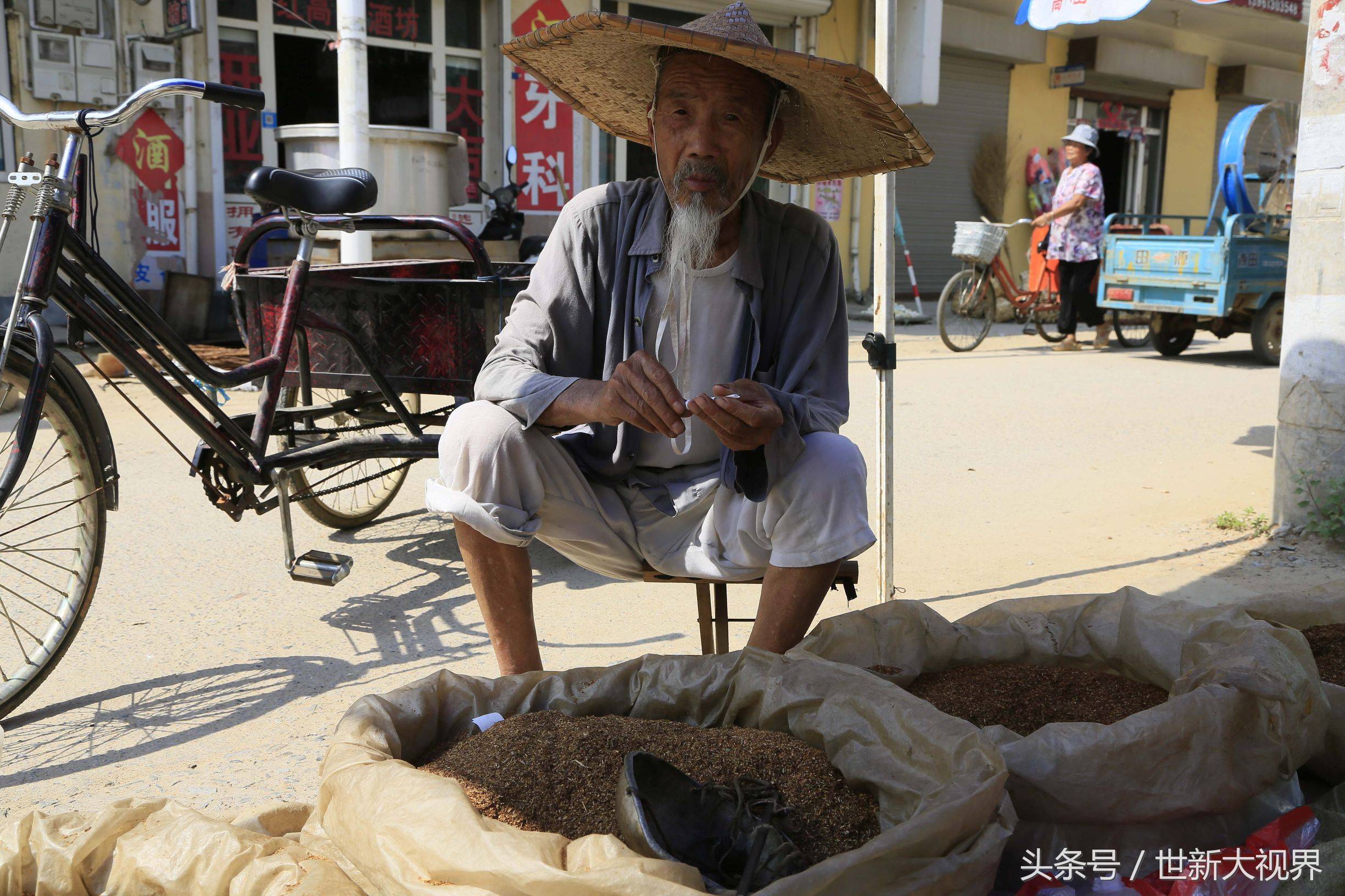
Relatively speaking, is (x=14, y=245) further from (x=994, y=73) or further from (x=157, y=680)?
(x=994, y=73)

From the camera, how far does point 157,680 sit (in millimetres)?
2674

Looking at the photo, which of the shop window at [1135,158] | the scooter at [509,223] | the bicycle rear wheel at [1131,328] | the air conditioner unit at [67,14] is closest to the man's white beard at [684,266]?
the scooter at [509,223]

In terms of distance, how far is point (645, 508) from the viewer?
2.21m

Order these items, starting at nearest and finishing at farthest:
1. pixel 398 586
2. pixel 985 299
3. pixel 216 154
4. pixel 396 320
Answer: pixel 396 320 < pixel 398 586 < pixel 216 154 < pixel 985 299

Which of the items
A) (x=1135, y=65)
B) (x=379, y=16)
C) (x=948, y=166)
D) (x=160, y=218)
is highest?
(x=1135, y=65)

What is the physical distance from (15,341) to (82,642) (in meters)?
0.96

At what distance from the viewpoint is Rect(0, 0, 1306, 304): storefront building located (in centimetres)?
769

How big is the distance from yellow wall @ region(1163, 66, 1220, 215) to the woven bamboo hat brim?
617 inches

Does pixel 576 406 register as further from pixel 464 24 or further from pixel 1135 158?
pixel 1135 158

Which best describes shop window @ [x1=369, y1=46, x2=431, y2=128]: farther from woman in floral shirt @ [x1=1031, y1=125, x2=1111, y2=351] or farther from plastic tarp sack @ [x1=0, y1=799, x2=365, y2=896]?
plastic tarp sack @ [x1=0, y1=799, x2=365, y2=896]

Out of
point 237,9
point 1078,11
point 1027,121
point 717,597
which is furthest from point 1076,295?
point 717,597

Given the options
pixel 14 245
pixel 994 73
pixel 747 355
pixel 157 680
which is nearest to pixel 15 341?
pixel 157 680

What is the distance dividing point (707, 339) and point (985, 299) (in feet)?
26.8

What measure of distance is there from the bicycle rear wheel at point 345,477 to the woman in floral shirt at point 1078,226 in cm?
677
